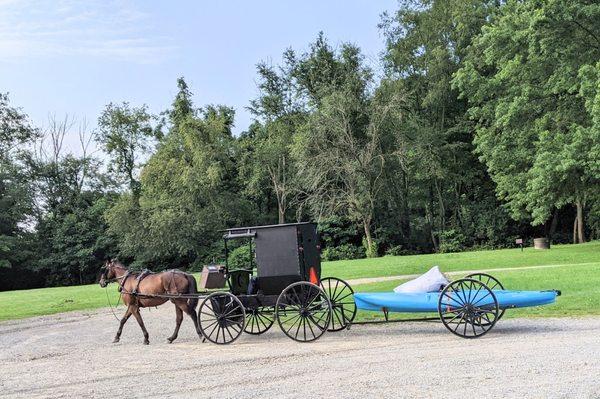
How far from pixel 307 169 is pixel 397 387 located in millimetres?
33600

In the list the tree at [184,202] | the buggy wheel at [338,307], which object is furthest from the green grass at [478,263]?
the tree at [184,202]

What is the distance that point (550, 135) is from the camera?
2744 cm

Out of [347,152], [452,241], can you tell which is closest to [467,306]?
[347,152]

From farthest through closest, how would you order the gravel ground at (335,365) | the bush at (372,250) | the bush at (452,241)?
the bush at (452,241), the bush at (372,250), the gravel ground at (335,365)

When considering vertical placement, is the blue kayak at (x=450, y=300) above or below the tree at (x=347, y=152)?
below

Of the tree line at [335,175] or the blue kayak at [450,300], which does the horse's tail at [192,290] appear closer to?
the blue kayak at [450,300]

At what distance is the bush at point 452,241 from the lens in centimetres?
3969

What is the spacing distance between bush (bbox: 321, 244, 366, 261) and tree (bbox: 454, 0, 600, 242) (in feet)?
39.9

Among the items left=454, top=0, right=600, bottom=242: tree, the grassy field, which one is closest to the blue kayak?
the grassy field

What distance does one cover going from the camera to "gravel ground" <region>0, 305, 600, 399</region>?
249 inches

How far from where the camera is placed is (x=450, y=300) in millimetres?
9359

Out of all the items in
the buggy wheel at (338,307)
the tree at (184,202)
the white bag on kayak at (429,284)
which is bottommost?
the buggy wheel at (338,307)

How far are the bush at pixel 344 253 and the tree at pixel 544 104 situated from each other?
1216 centimetres

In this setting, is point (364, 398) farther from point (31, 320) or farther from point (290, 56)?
point (290, 56)
